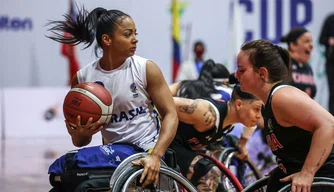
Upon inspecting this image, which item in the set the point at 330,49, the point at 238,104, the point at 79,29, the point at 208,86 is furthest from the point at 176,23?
the point at 79,29

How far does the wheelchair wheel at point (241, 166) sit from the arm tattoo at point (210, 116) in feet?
2.53

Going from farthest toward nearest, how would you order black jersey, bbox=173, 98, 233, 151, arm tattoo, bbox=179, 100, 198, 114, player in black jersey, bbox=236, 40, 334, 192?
black jersey, bbox=173, 98, 233, 151, arm tattoo, bbox=179, 100, 198, 114, player in black jersey, bbox=236, 40, 334, 192

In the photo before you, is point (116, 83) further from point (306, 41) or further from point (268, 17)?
point (268, 17)

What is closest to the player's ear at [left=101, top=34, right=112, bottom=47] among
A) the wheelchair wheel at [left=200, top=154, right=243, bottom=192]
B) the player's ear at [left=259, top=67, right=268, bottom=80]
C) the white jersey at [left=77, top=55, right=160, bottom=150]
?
the white jersey at [left=77, top=55, right=160, bottom=150]

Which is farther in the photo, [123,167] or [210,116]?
[210,116]

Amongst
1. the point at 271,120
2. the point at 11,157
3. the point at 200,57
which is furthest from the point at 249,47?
the point at 200,57

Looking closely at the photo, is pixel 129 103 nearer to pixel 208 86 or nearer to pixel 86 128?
pixel 86 128

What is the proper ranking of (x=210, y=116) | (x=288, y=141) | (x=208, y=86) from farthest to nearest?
(x=208, y=86), (x=210, y=116), (x=288, y=141)

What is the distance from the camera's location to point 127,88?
14.5ft

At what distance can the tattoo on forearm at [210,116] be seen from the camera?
5.36 m

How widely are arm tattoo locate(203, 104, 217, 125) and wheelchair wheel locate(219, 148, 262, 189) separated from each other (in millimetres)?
771

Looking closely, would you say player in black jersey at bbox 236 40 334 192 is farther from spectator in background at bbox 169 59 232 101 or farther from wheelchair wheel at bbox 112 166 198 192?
spectator in background at bbox 169 59 232 101

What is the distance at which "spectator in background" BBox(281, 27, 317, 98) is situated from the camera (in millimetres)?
7922

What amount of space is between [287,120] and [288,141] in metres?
0.17
